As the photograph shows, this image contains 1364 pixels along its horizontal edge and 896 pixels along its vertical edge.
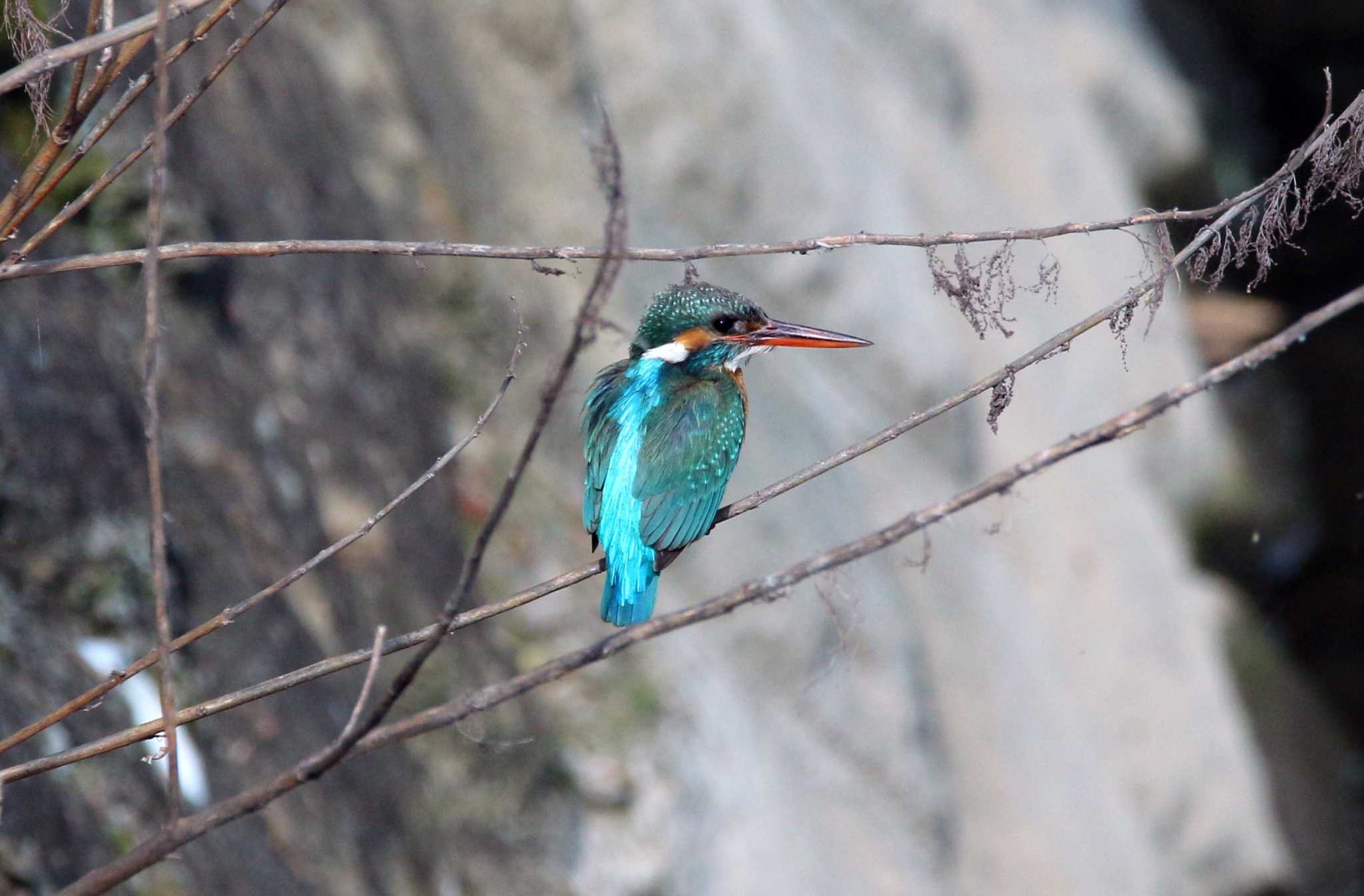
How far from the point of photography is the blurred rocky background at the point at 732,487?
3.04 meters

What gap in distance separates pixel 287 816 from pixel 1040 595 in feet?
13.2

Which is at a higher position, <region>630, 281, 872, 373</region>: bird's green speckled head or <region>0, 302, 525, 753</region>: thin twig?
<region>630, 281, 872, 373</region>: bird's green speckled head

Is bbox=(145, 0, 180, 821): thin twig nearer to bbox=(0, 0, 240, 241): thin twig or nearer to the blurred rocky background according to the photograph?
bbox=(0, 0, 240, 241): thin twig

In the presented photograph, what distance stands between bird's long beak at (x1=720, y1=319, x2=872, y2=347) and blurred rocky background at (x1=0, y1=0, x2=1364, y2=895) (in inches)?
13.8

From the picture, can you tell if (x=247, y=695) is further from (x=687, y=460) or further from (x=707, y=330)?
(x=707, y=330)

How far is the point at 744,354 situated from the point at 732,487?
1951 millimetres

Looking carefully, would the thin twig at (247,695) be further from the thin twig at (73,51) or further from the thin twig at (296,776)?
the thin twig at (73,51)

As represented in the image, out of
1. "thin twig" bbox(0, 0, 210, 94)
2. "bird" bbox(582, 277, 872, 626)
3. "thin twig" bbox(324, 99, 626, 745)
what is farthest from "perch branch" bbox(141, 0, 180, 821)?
"bird" bbox(582, 277, 872, 626)

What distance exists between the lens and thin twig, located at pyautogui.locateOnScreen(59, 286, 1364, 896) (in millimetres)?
1250

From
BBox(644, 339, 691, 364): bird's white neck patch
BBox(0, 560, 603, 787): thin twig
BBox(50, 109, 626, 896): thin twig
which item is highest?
BBox(644, 339, 691, 364): bird's white neck patch

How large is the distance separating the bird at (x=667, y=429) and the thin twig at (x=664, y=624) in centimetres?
89

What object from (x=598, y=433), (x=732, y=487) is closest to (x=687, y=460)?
(x=598, y=433)

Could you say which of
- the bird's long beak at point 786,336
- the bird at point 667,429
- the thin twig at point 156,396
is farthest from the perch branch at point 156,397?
the bird's long beak at point 786,336

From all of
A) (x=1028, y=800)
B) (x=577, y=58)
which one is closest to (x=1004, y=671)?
(x=1028, y=800)
